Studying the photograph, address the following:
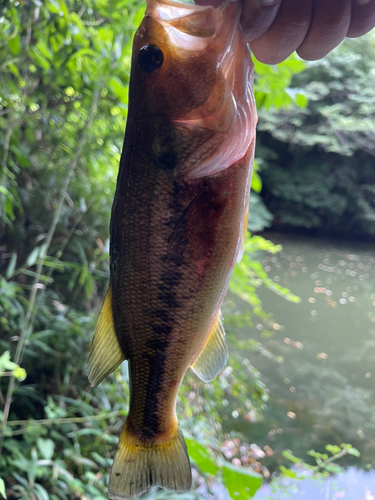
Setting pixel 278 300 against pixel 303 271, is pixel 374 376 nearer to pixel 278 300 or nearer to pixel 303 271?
pixel 278 300

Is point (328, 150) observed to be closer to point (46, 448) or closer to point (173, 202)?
point (46, 448)

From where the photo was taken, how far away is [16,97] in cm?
149

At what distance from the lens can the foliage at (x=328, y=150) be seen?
30.5 feet

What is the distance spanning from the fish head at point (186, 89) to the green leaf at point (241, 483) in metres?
0.74

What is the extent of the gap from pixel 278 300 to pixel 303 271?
2.05 m

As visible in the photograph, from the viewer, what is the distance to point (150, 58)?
56cm

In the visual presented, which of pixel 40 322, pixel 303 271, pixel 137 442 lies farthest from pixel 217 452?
pixel 303 271

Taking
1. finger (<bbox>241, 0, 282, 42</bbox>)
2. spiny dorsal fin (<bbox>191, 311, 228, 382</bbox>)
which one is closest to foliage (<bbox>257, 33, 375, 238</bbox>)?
finger (<bbox>241, 0, 282, 42</bbox>)

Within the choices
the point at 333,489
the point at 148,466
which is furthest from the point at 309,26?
the point at 333,489

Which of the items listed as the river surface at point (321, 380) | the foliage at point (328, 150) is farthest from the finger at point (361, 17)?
the foliage at point (328, 150)

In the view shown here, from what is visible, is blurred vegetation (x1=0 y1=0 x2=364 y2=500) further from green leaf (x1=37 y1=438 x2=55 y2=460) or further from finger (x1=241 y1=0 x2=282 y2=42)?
finger (x1=241 y1=0 x2=282 y2=42)

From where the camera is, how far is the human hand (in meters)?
0.66

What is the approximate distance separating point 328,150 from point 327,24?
10.6 metres

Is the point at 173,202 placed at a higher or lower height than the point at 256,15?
lower
